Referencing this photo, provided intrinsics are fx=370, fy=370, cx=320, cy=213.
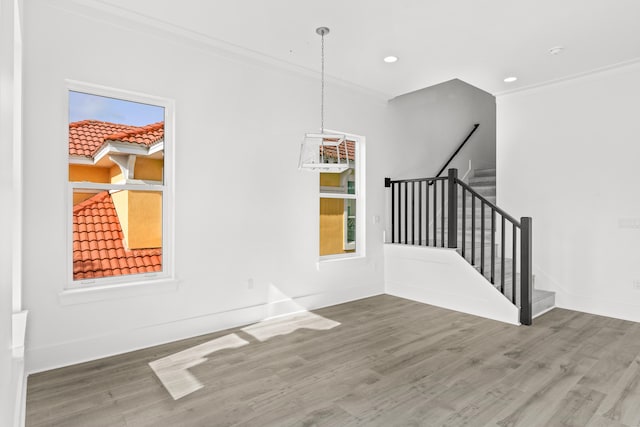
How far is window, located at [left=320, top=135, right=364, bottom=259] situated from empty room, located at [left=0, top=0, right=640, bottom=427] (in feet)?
0.11

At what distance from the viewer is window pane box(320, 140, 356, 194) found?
16.6 feet

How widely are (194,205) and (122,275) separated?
35.9 inches

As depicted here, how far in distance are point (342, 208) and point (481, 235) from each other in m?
1.91

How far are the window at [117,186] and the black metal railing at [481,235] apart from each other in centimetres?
322

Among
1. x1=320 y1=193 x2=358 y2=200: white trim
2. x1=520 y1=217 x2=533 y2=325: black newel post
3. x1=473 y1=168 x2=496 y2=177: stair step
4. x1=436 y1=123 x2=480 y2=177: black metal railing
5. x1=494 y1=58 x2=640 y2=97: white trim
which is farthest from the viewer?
x1=473 y1=168 x2=496 y2=177: stair step

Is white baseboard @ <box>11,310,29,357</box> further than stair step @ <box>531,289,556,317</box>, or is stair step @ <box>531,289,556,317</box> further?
stair step @ <box>531,289,556,317</box>

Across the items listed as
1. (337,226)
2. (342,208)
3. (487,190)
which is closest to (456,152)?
(487,190)

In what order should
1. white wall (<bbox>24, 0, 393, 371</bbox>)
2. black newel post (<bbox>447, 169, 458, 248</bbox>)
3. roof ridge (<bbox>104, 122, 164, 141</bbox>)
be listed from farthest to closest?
1. black newel post (<bbox>447, 169, 458, 248</bbox>)
2. roof ridge (<bbox>104, 122, 164, 141</bbox>)
3. white wall (<bbox>24, 0, 393, 371</bbox>)

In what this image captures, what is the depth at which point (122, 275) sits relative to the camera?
3406mm

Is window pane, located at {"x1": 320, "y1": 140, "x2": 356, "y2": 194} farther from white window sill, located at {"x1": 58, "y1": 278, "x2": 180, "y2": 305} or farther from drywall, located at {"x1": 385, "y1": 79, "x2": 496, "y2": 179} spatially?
white window sill, located at {"x1": 58, "y1": 278, "x2": 180, "y2": 305}

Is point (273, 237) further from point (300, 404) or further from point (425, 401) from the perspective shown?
point (425, 401)

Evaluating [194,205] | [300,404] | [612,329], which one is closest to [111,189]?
[194,205]

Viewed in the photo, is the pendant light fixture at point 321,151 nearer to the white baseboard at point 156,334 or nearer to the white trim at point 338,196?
the white trim at point 338,196

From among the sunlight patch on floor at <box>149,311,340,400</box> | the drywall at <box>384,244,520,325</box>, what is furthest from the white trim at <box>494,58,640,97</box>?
the sunlight patch on floor at <box>149,311,340,400</box>
